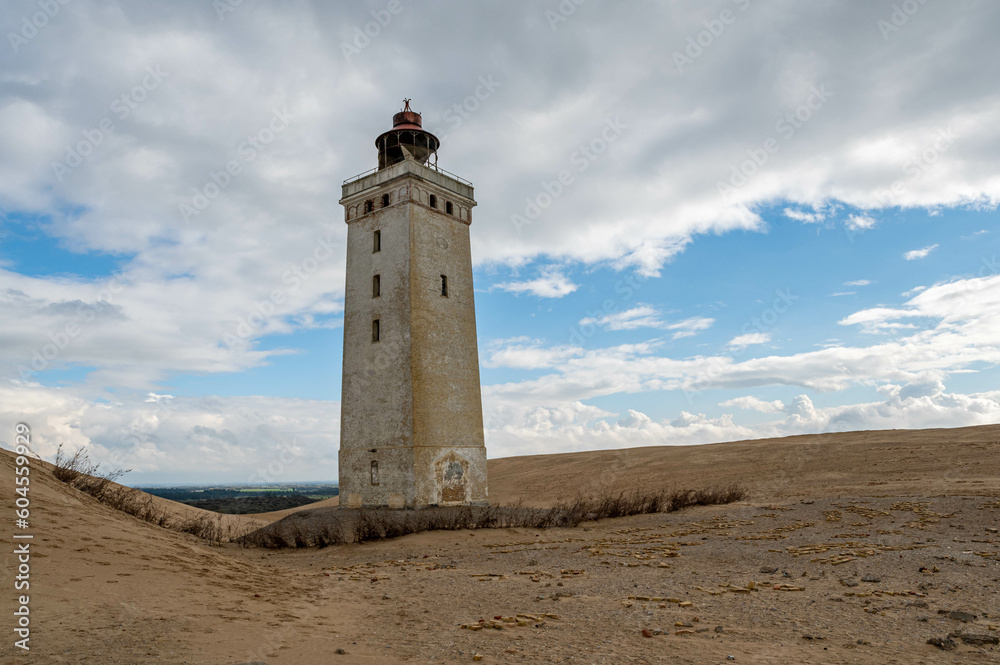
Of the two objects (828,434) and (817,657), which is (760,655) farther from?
(828,434)

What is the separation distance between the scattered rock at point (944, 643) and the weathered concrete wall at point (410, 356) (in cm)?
1734

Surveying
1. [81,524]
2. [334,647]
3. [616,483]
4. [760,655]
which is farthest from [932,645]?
[616,483]

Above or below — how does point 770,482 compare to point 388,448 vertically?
below

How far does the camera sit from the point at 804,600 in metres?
7.43

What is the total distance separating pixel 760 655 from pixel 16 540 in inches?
327

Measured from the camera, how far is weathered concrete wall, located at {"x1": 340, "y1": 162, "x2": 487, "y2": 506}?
21875 millimetres

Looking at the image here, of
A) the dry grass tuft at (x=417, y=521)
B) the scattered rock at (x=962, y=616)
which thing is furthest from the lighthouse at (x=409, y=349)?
the scattered rock at (x=962, y=616)

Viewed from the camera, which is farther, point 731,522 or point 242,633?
point 731,522

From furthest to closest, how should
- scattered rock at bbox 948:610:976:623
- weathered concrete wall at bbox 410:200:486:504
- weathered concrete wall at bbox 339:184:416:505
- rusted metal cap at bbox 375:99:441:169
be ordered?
rusted metal cap at bbox 375:99:441:169 → weathered concrete wall at bbox 410:200:486:504 → weathered concrete wall at bbox 339:184:416:505 → scattered rock at bbox 948:610:976:623

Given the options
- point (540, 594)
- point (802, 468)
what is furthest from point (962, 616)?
point (802, 468)

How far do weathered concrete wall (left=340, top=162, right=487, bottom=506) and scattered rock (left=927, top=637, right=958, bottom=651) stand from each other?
17336 millimetres

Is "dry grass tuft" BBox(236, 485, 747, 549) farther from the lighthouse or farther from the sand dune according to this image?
the sand dune

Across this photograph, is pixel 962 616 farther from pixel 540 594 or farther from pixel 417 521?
pixel 417 521

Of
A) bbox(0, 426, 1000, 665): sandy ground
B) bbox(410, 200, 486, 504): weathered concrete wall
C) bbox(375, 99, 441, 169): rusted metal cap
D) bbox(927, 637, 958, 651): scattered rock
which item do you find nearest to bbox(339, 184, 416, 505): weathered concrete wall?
bbox(410, 200, 486, 504): weathered concrete wall
